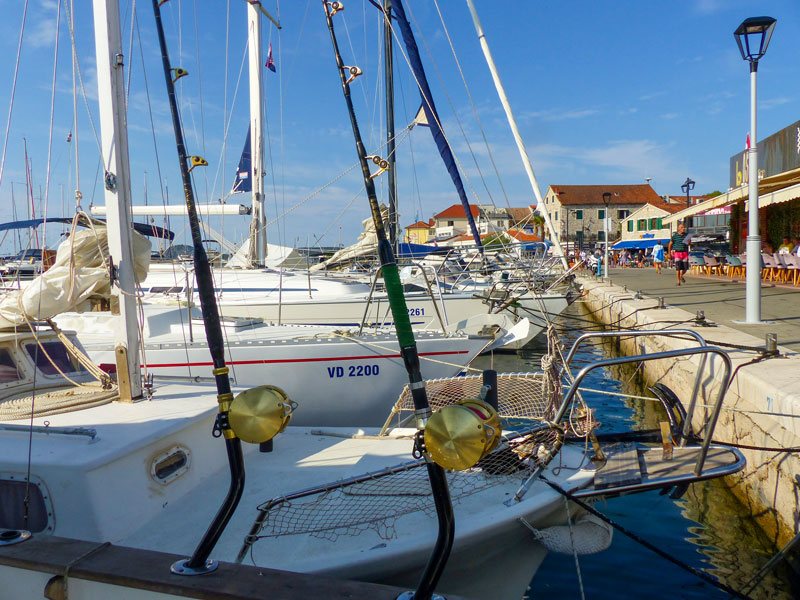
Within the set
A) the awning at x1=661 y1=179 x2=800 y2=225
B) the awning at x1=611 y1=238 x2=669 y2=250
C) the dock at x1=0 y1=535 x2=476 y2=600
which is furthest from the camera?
the awning at x1=611 y1=238 x2=669 y2=250

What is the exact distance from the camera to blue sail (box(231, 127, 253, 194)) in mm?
13258

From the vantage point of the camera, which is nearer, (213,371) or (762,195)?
(213,371)

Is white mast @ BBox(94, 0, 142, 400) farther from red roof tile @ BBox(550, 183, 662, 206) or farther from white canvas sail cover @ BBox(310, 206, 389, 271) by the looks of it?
red roof tile @ BBox(550, 183, 662, 206)

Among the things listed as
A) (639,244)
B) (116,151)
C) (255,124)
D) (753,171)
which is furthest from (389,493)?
(639,244)

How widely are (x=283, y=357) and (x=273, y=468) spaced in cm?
317

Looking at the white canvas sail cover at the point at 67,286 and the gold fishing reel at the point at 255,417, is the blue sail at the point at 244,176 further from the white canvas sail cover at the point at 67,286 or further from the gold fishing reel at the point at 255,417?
the gold fishing reel at the point at 255,417

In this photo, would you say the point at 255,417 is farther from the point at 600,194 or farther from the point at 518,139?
the point at 600,194

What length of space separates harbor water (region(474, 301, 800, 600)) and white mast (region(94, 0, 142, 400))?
2.93m

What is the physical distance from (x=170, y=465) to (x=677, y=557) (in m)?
3.88

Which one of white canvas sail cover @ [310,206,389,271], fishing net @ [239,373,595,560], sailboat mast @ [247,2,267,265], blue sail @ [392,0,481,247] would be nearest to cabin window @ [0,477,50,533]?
fishing net @ [239,373,595,560]

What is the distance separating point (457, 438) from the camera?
6.81ft

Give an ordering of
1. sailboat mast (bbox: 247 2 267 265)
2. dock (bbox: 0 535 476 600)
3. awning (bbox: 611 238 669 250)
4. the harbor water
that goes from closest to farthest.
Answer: dock (bbox: 0 535 476 600), the harbor water, sailboat mast (bbox: 247 2 267 265), awning (bbox: 611 238 669 250)

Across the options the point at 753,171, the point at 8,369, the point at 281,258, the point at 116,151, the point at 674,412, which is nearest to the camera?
the point at 116,151

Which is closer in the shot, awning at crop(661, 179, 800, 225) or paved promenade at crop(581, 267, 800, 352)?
paved promenade at crop(581, 267, 800, 352)
